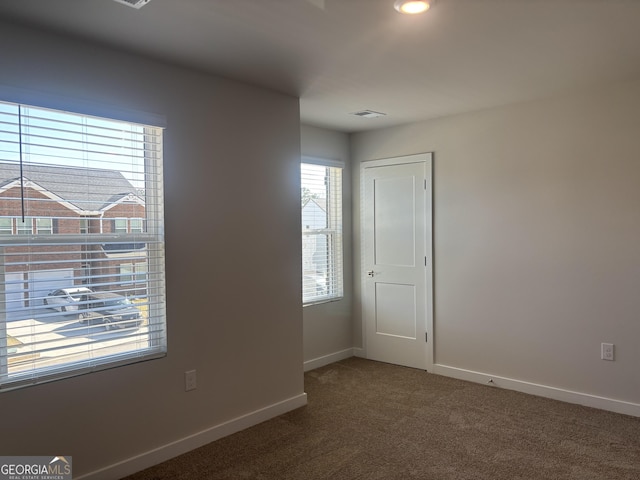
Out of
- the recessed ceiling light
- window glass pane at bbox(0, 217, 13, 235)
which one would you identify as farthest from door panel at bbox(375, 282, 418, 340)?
window glass pane at bbox(0, 217, 13, 235)

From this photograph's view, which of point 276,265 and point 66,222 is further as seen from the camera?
point 276,265

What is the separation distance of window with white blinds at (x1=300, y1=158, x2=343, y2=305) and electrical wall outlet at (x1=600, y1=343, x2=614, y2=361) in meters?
2.37

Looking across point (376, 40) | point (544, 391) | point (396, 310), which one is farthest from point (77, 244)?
point (544, 391)

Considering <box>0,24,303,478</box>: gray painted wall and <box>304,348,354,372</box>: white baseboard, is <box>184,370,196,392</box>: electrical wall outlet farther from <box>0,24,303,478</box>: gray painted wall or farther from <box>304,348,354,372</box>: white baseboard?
<box>304,348,354,372</box>: white baseboard

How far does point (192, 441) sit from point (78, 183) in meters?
1.68

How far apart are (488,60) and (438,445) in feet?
7.80

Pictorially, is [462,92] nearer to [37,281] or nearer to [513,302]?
[513,302]

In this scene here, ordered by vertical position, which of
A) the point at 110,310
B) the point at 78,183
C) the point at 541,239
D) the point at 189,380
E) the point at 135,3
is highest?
the point at 135,3

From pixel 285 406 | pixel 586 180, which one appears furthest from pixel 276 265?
pixel 586 180

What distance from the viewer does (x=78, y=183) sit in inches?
98.8

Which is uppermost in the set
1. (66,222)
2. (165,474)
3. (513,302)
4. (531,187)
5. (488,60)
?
(488,60)

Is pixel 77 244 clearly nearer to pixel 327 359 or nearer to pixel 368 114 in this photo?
pixel 368 114

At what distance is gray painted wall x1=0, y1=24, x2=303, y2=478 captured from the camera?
2.40 metres

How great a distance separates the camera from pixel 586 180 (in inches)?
139
